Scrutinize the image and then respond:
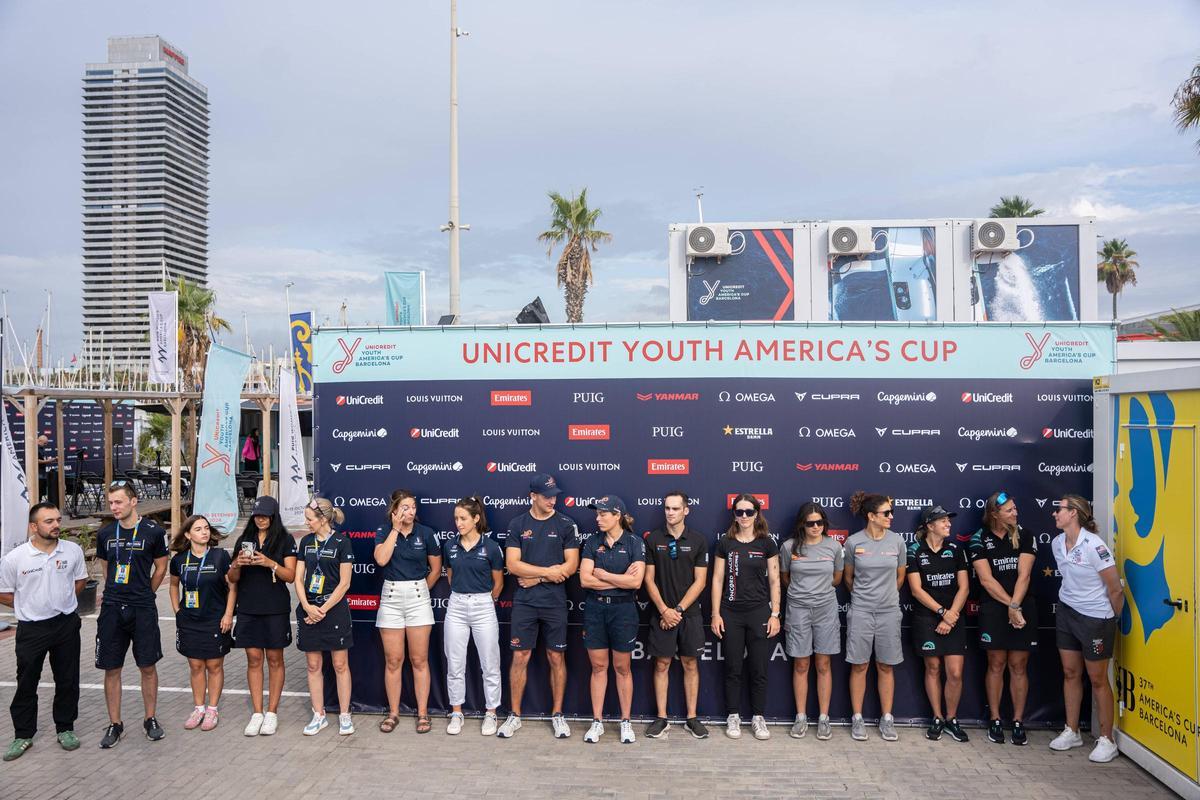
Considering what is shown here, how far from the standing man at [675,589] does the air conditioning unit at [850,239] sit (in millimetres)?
3086

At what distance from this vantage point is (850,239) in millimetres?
6625

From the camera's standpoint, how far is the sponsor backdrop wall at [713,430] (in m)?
5.26

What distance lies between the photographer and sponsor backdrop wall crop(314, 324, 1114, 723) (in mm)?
5262

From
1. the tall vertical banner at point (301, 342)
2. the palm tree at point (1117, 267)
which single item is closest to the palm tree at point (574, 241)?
the tall vertical banner at point (301, 342)

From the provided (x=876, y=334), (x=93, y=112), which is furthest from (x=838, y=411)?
(x=93, y=112)

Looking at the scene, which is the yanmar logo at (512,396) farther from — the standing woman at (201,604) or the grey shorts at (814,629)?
the grey shorts at (814,629)

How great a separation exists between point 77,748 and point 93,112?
15666 cm

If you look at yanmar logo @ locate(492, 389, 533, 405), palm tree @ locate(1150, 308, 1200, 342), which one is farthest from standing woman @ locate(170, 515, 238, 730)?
palm tree @ locate(1150, 308, 1200, 342)

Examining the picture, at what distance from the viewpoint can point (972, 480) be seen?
5.26 m

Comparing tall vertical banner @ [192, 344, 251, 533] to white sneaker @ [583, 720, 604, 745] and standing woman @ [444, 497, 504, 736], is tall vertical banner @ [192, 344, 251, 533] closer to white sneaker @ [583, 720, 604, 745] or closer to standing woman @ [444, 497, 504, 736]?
standing woman @ [444, 497, 504, 736]

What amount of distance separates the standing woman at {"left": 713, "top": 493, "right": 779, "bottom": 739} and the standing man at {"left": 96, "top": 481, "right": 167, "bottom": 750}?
3.87m

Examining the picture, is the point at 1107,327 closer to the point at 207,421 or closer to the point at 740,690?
the point at 740,690

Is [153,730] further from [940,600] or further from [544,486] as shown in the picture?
[940,600]

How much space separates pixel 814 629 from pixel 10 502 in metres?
7.43
